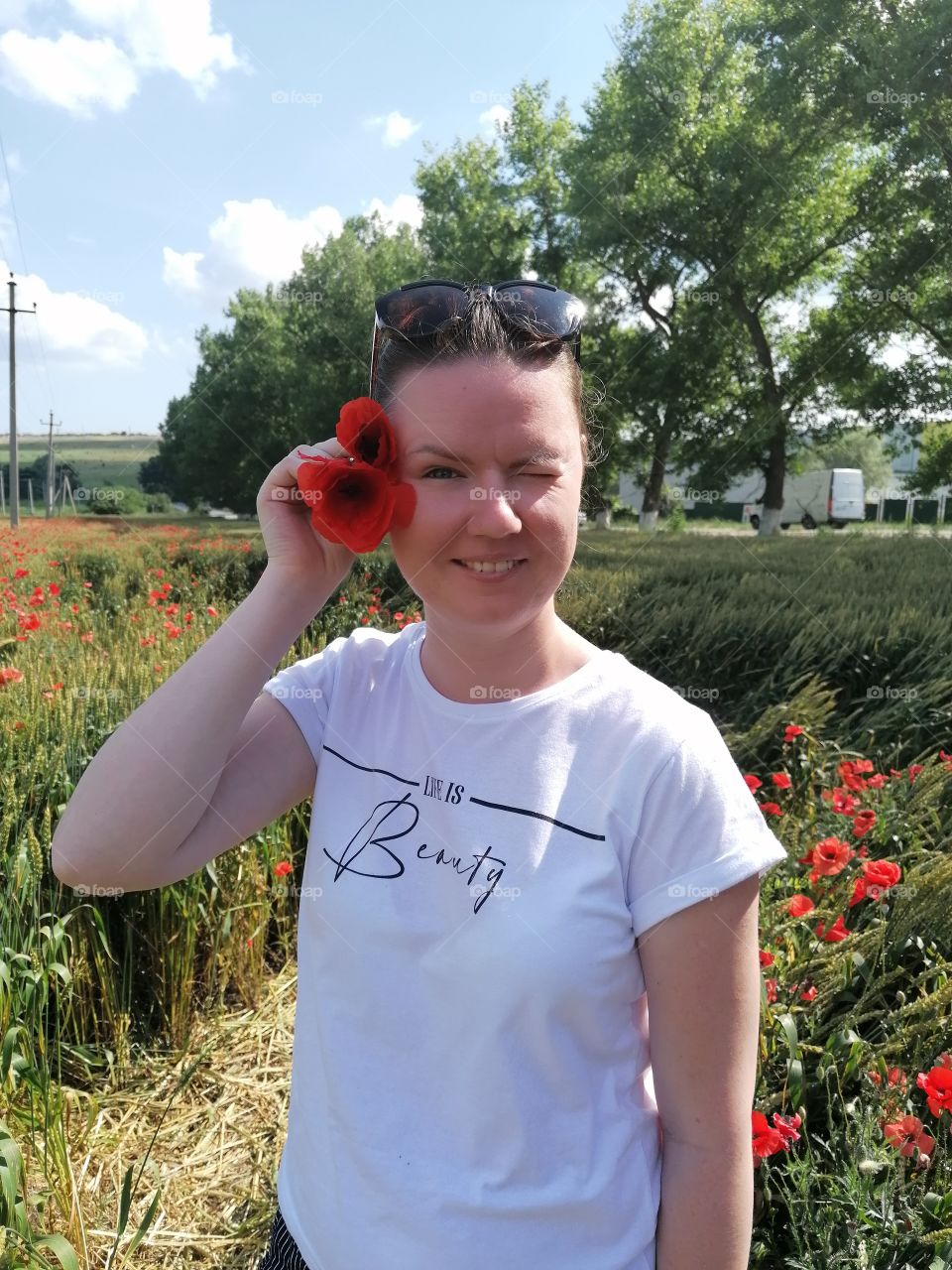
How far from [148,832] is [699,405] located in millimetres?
26643

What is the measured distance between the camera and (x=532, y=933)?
1064 millimetres

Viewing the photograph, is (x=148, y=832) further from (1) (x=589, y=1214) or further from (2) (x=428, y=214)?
(2) (x=428, y=214)

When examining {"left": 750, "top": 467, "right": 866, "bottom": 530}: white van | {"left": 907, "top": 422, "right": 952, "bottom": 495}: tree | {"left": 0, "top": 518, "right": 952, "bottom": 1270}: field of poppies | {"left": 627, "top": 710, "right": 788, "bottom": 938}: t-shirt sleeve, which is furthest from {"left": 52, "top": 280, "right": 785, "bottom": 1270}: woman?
{"left": 750, "top": 467, "right": 866, "bottom": 530}: white van

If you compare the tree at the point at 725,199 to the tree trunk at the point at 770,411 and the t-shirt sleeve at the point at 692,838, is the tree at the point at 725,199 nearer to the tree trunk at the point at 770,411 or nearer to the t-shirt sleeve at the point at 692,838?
the tree trunk at the point at 770,411

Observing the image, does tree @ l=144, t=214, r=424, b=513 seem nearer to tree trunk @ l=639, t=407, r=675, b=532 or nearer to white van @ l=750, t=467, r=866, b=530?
tree trunk @ l=639, t=407, r=675, b=532

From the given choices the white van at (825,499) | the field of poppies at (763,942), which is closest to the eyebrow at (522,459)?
the field of poppies at (763,942)

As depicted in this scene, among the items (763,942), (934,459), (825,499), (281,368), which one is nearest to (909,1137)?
(763,942)

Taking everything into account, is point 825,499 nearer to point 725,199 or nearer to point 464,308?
point 725,199

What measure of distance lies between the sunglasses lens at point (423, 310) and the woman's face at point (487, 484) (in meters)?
0.08

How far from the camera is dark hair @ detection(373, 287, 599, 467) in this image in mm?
1219

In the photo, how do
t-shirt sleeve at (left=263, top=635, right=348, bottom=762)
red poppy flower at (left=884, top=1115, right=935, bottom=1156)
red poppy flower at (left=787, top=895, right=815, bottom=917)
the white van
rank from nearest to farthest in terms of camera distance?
t-shirt sleeve at (left=263, top=635, right=348, bottom=762), red poppy flower at (left=884, top=1115, right=935, bottom=1156), red poppy flower at (left=787, top=895, right=815, bottom=917), the white van

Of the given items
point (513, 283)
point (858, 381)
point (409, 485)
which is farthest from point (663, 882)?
point (858, 381)

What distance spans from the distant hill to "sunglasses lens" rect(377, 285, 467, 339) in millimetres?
81403

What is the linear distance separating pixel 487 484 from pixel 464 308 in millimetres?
276
